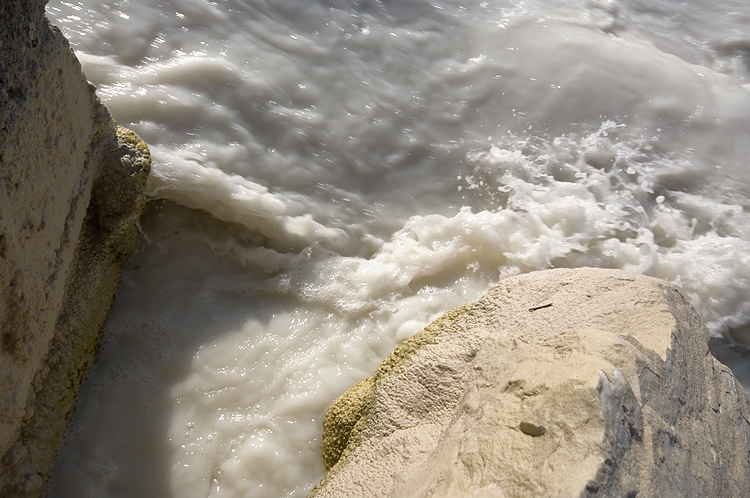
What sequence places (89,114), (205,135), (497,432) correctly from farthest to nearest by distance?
(205,135) < (89,114) < (497,432)

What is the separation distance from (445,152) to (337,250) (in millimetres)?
940

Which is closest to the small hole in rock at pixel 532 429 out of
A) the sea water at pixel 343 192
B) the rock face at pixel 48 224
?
the sea water at pixel 343 192

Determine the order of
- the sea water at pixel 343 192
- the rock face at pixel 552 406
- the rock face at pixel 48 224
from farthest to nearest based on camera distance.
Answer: the sea water at pixel 343 192
the rock face at pixel 48 224
the rock face at pixel 552 406

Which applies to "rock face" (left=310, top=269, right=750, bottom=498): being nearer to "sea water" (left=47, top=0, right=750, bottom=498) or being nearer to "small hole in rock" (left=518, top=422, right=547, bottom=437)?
"small hole in rock" (left=518, top=422, right=547, bottom=437)

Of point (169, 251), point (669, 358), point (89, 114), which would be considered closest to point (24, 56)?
point (89, 114)

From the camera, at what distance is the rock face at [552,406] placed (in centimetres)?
129

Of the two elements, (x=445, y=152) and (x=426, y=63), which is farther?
(x=426, y=63)

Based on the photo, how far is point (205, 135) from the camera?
284 centimetres

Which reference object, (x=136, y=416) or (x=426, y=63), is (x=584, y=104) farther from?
(x=136, y=416)

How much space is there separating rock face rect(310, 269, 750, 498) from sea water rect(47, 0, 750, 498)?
17.1 inches

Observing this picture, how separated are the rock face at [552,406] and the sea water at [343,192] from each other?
0.43m

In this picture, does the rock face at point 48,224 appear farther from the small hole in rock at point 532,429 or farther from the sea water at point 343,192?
the small hole in rock at point 532,429

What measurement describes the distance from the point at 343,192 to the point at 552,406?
1.85 meters

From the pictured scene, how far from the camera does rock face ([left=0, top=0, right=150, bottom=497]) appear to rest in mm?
1530
